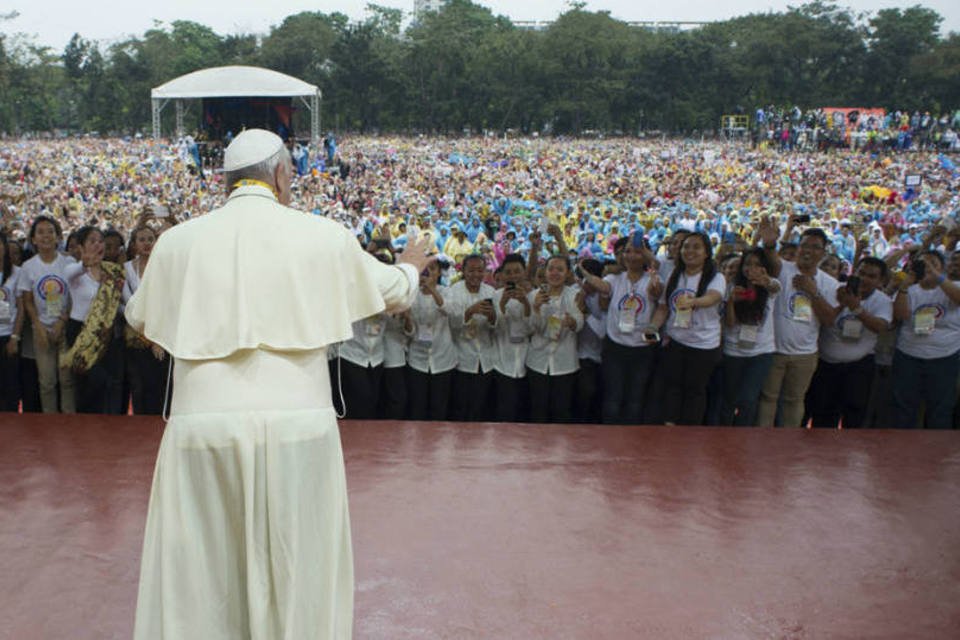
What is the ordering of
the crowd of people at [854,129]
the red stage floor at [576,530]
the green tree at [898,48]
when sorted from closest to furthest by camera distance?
the red stage floor at [576,530] → the green tree at [898,48] → the crowd of people at [854,129]

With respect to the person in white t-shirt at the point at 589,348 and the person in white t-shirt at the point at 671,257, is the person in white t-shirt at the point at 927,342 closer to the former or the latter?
the person in white t-shirt at the point at 671,257

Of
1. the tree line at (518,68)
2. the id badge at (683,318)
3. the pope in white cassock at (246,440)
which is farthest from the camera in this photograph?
the tree line at (518,68)

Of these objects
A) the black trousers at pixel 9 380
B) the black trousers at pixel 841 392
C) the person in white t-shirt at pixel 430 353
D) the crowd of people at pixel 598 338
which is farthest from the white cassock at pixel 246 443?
the black trousers at pixel 841 392

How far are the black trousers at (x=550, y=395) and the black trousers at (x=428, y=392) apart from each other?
1.94 ft

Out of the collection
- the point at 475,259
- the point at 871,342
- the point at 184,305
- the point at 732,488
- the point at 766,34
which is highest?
the point at 766,34

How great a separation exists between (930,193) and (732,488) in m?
12.0

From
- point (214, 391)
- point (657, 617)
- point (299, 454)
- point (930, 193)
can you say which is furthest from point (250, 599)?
point (930, 193)

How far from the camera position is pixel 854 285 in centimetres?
586

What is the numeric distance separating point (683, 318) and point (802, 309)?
33.3 inches

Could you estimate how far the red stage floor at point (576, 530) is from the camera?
3.09m

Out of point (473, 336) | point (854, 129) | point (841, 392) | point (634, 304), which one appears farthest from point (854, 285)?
point (854, 129)

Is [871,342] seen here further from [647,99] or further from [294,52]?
[647,99]

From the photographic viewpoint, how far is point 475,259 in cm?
597

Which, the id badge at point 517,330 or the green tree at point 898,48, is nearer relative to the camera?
the id badge at point 517,330
